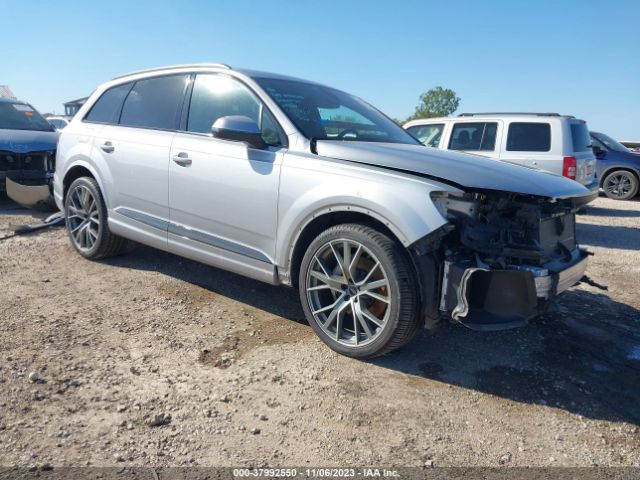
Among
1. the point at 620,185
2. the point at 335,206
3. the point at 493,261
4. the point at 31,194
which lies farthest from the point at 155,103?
the point at 620,185

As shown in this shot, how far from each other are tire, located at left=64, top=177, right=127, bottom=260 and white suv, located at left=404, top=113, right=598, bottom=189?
4.79 metres

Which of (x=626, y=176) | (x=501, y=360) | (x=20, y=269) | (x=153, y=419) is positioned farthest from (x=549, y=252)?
(x=626, y=176)

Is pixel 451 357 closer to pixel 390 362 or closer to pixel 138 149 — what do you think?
pixel 390 362

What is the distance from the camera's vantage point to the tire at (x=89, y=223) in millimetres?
4980

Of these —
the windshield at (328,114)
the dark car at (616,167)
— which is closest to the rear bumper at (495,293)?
the windshield at (328,114)

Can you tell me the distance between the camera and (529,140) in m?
8.00

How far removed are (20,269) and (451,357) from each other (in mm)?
4062

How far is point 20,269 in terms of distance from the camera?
496 cm

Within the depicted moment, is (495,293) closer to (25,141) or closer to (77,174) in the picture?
(77,174)

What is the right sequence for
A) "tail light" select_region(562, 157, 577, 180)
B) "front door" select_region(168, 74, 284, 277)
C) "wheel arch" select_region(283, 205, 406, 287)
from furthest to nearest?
"tail light" select_region(562, 157, 577, 180) → "front door" select_region(168, 74, 284, 277) → "wheel arch" select_region(283, 205, 406, 287)

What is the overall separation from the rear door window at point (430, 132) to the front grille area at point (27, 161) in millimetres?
6053

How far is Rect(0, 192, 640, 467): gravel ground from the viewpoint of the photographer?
8.12 ft

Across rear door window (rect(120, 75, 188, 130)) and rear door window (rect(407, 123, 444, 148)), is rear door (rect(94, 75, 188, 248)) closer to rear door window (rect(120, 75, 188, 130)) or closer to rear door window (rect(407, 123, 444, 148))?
rear door window (rect(120, 75, 188, 130))

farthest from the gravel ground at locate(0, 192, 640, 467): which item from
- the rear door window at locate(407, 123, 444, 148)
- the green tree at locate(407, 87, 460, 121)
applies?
the green tree at locate(407, 87, 460, 121)
